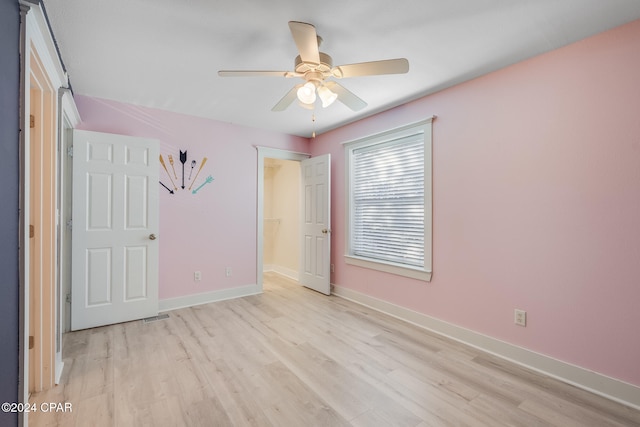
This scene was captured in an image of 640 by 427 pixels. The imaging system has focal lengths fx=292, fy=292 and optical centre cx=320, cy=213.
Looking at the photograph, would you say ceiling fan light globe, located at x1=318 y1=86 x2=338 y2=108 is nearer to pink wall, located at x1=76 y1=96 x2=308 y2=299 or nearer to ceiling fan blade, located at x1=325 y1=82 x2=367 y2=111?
ceiling fan blade, located at x1=325 y1=82 x2=367 y2=111

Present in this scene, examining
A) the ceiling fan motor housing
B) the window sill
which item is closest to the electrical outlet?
the window sill

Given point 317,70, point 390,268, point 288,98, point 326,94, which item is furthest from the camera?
point 390,268

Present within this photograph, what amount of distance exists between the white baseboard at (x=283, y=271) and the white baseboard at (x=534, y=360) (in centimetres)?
219

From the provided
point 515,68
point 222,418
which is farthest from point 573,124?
point 222,418

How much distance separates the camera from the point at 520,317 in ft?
7.87

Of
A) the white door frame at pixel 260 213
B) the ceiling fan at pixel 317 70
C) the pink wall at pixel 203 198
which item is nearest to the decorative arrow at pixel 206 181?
the pink wall at pixel 203 198

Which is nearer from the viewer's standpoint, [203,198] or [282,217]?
[203,198]

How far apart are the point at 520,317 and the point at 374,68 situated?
7.45ft

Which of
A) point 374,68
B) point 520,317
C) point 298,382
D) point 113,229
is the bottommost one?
point 298,382

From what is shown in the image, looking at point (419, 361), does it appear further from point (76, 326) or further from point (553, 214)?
point (76, 326)

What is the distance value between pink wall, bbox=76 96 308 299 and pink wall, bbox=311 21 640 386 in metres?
2.50

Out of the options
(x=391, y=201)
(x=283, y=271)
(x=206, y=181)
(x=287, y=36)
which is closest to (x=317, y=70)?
(x=287, y=36)

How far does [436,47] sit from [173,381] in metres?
3.13

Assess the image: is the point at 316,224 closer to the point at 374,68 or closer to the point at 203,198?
the point at 203,198
